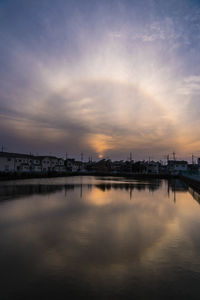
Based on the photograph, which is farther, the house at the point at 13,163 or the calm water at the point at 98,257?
the house at the point at 13,163

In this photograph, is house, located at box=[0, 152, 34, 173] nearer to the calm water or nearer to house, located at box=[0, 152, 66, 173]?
house, located at box=[0, 152, 66, 173]

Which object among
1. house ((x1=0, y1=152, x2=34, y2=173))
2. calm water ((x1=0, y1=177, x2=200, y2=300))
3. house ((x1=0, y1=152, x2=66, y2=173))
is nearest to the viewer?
calm water ((x1=0, y1=177, x2=200, y2=300))

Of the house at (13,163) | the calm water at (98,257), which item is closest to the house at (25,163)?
the house at (13,163)

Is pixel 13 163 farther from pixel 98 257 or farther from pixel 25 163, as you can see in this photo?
pixel 98 257

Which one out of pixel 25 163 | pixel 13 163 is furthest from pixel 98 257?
pixel 25 163

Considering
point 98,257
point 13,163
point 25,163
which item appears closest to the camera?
point 98,257

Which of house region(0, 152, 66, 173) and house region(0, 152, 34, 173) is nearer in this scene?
house region(0, 152, 34, 173)

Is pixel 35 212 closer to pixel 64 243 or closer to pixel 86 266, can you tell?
pixel 64 243

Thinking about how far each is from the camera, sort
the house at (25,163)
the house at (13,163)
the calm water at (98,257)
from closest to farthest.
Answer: the calm water at (98,257) → the house at (13,163) → the house at (25,163)

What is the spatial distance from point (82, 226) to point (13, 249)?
12.6 feet

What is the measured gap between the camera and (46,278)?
216 inches

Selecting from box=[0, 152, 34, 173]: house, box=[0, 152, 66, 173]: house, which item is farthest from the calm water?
box=[0, 152, 34, 173]: house

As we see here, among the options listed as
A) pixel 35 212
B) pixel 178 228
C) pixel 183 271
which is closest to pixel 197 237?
pixel 178 228

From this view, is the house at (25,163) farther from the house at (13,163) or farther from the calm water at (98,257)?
the calm water at (98,257)
